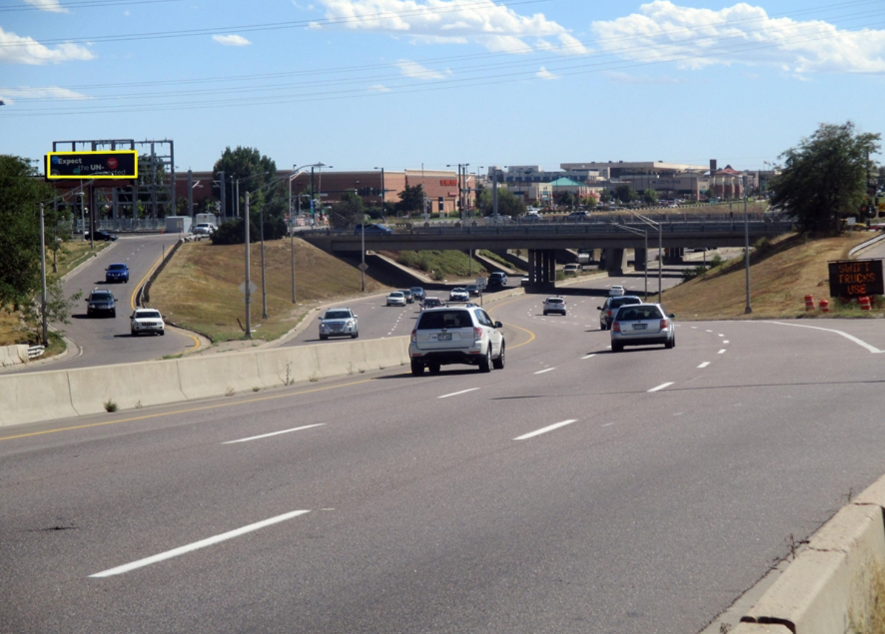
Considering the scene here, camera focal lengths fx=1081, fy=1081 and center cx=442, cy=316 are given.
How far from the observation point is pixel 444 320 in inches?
1026

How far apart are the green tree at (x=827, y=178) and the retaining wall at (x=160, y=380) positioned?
75.4m

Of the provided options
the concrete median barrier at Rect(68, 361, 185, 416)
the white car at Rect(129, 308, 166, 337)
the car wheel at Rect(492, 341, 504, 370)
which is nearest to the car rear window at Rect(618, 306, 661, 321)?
the car wheel at Rect(492, 341, 504, 370)

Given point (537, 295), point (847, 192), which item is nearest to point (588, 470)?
point (847, 192)

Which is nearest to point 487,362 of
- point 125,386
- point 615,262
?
point 125,386

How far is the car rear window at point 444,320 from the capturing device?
2588cm

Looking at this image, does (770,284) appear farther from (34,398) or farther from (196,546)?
(196,546)

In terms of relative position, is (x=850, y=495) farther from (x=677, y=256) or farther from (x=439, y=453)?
(x=677, y=256)

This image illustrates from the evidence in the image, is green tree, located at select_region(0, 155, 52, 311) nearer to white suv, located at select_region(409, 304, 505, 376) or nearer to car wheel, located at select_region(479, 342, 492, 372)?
white suv, located at select_region(409, 304, 505, 376)

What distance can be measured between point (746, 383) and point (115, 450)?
11514mm

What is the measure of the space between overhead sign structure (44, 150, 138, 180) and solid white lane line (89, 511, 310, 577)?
408 ft

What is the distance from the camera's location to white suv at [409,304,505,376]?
84.2 ft

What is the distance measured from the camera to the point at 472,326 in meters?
25.7

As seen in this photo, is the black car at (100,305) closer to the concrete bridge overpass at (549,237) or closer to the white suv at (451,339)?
the concrete bridge overpass at (549,237)

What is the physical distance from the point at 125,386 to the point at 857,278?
39.5 metres
